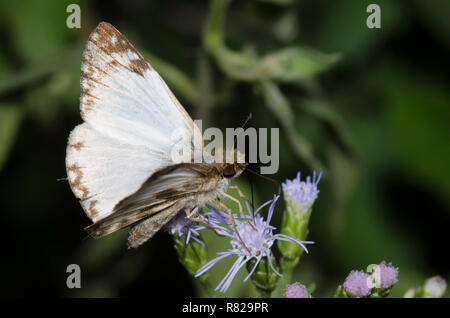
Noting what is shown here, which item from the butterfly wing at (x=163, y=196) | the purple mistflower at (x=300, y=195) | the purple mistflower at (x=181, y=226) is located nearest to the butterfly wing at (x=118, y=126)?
the butterfly wing at (x=163, y=196)

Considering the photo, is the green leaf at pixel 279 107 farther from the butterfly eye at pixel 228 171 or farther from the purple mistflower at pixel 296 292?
the purple mistflower at pixel 296 292

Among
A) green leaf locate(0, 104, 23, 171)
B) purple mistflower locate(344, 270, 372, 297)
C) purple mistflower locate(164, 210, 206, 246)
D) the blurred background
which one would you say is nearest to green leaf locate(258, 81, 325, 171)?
the blurred background

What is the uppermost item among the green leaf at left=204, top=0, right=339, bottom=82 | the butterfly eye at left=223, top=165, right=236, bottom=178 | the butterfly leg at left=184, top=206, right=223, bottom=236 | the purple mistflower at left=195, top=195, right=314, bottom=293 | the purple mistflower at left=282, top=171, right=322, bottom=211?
the green leaf at left=204, top=0, right=339, bottom=82

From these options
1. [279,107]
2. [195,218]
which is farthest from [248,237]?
[279,107]

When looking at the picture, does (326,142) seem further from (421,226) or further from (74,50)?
(74,50)

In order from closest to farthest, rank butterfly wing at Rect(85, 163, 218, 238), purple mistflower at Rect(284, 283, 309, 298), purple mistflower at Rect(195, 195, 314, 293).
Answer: butterfly wing at Rect(85, 163, 218, 238), purple mistflower at Rect(284, 283, 309, 298), purple mistflower at Rect(195, 195, 314, 293)

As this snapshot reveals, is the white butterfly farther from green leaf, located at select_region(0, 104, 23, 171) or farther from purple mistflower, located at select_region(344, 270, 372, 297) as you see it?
green leaf, located at select_region(0, 104, 23, 171)

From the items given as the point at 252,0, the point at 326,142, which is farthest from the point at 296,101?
the point at 252,0
